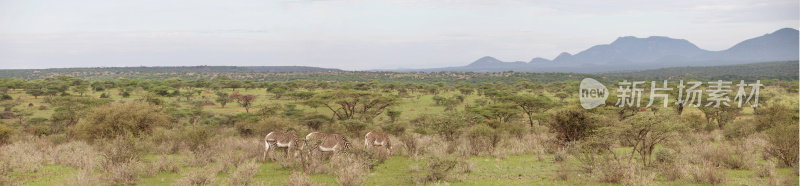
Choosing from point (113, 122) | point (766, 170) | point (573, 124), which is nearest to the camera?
point (766, 170)

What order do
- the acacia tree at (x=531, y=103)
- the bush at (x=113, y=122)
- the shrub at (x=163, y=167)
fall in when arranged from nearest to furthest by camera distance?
1. the shrub at (x=163, y=167)
2. the bush at (x=113, y=122)
3. the acacia tree at (x=531, y=103)

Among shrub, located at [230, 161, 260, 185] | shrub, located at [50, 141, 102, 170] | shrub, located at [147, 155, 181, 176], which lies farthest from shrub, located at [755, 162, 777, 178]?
shrub, located at [50, 141, 102, 170]

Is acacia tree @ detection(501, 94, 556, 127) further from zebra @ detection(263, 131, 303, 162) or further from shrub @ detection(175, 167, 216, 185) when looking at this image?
shrub @ detection(175, 167, 216, 185)

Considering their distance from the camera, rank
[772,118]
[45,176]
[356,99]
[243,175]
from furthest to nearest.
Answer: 1. [356,99]
2. [772,118]
3. [45,176]
4. [243,175]

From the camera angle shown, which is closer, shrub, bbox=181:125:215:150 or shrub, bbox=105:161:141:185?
shrub, bbox=105:161:141:185

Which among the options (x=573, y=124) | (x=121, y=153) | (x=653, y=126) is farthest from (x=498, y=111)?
(x=121, y=153)

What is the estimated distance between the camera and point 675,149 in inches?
611

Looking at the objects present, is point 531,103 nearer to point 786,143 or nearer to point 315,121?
point 315,121

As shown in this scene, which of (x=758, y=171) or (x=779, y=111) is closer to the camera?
(x=758, y=171)

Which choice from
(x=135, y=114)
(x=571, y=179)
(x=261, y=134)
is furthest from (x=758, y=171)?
(x=135, y=114)

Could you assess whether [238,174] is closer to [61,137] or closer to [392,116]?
[61,137]

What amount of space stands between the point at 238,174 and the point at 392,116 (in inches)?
959

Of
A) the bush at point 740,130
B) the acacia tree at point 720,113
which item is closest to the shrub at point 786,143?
the bush at point 740,130

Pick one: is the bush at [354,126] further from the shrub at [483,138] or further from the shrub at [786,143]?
the shrub at [786,143]
